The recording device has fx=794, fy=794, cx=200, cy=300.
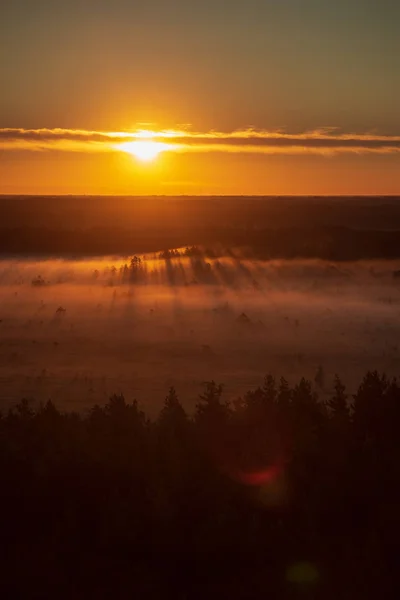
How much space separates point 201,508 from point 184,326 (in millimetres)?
15247

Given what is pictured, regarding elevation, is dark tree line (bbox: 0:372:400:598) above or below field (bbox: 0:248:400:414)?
below

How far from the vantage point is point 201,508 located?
22.5 feet

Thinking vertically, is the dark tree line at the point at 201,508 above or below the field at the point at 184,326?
below

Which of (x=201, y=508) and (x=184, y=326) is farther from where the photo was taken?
(x=184, y=326)

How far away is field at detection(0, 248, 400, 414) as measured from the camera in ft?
51.6

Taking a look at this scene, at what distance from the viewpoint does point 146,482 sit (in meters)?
7.29

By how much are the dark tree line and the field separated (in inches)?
202

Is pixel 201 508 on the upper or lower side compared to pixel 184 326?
lower

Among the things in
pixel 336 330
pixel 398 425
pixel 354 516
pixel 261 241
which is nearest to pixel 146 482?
pixel 354 516

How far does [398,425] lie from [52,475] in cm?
375

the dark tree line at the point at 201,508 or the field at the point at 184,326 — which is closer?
the dark tree line at the point at 201,508

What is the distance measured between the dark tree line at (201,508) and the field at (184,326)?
5137mm

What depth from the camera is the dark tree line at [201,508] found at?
20.5ft

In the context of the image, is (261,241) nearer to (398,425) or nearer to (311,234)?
(311,234)
